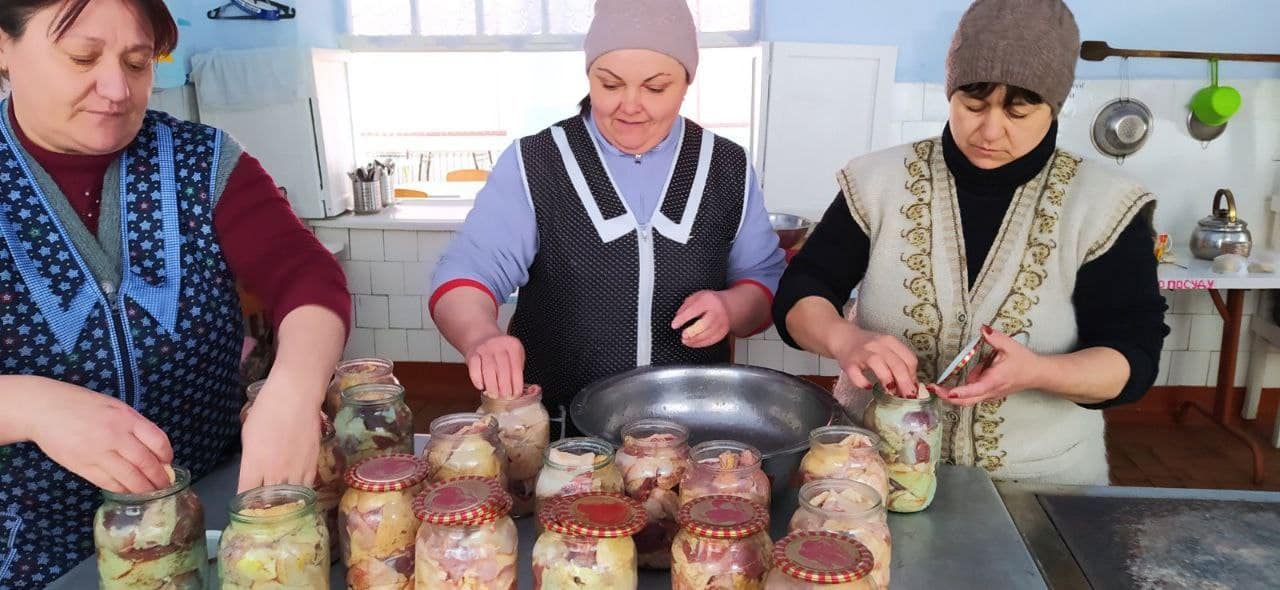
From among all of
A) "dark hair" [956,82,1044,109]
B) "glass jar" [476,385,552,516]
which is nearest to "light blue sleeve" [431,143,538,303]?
"glass jar" [476,385,552,516]

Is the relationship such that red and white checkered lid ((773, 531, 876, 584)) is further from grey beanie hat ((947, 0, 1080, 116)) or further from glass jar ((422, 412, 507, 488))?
grey beanie hat ((947, 0, 1080, 116))

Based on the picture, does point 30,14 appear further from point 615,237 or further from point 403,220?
point 403,220

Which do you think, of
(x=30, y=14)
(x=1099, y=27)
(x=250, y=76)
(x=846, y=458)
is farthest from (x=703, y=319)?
(x=250, y=76)

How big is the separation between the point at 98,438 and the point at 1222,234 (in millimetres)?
3698

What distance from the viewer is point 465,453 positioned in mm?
1027

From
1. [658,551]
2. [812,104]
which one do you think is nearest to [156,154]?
[658,551]

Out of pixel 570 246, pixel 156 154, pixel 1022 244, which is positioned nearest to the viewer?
pixel 156 154

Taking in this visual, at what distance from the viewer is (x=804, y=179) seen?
3828 mm

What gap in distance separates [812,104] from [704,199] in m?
2.19

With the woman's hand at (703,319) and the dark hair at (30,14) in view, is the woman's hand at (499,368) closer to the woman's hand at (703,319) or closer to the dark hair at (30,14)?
the woman's hand at (703,319)

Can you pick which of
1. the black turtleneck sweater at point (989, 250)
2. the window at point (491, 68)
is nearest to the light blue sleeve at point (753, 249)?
the black turtleneck sweater at point (989, 250)

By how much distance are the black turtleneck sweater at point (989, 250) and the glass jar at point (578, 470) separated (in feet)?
1.94

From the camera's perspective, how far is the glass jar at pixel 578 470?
96 centimetres

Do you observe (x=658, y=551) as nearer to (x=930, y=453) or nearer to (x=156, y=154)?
(x=930, y=453)
